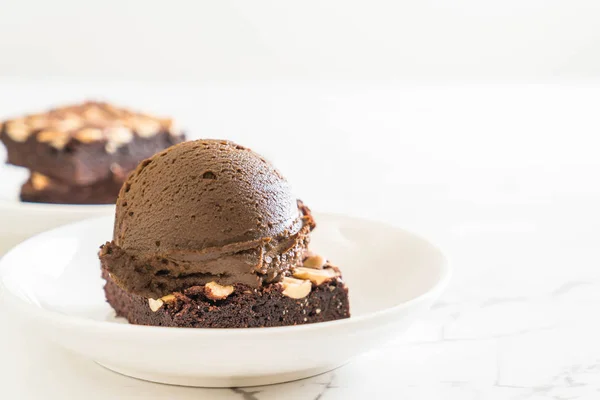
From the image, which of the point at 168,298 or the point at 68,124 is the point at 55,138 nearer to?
the point at 68,124

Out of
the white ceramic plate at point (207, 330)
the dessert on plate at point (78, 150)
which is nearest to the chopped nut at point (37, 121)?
the dessert on plate at point (78, 150)

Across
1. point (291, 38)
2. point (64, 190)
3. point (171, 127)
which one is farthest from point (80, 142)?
point (291, 38)

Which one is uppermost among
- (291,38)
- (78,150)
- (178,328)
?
(178,328)

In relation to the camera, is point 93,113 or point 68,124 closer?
point 68,124

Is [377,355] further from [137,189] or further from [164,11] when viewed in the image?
[164,11]

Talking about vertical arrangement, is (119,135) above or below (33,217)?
above

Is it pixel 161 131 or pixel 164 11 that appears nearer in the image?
pixel 161 131

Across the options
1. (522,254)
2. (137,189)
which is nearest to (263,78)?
(522,254)
